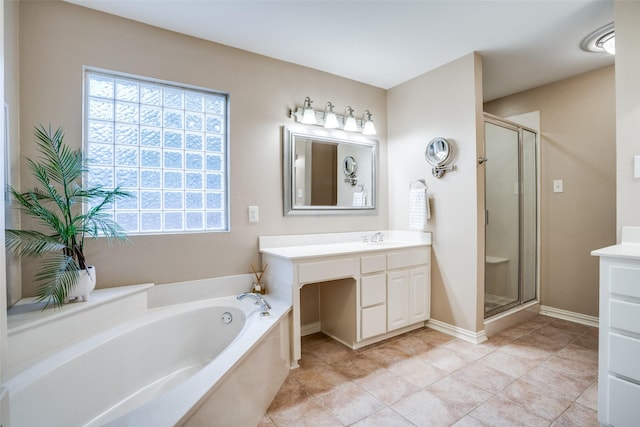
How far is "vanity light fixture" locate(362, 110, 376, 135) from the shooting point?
2922 millimetres

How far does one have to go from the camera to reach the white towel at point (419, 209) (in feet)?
8.93

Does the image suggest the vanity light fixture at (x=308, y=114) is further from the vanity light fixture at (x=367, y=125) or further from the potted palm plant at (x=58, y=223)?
the potted palm plant at (x=58, y=223)

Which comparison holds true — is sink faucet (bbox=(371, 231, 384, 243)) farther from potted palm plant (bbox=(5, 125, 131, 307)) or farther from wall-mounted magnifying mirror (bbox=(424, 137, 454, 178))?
potted palm plant (bbox=(5, 125, 131, 307))

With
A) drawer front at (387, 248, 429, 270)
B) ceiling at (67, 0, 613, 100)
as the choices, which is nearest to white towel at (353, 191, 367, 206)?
drawer front at (387, 248, 429, 270)

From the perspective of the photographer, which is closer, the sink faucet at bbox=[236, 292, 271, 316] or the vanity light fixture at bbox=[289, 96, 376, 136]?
the sink faucet at bbox=[236, 292, 271, 316]

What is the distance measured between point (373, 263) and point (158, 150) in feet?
5.82

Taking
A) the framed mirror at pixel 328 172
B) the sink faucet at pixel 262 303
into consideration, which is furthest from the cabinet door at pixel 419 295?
the sink faucet at pixel 262 303

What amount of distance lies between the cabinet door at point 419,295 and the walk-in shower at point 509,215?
0.49 m

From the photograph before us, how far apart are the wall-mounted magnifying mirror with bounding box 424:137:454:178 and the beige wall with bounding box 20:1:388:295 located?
2.68 feet

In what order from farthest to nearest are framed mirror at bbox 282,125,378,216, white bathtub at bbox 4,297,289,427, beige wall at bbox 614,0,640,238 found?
framed mirror at bbox 282,125,378,216
beige wall at bbox 614,0,640,238
white bathtub at bbox 4,297,289,427

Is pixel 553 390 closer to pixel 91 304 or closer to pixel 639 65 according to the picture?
pixel 639 65


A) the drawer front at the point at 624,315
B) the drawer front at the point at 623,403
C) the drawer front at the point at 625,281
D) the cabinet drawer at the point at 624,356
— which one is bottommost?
the drawer front at the point at 623,403

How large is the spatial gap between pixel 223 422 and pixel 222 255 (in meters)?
1.23

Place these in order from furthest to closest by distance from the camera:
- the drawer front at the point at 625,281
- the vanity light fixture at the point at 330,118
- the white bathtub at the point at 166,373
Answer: the vanity light fixture at the point at 330,118
the drawer front at the point at 625,281
the white bathtub at the point at 166,373
